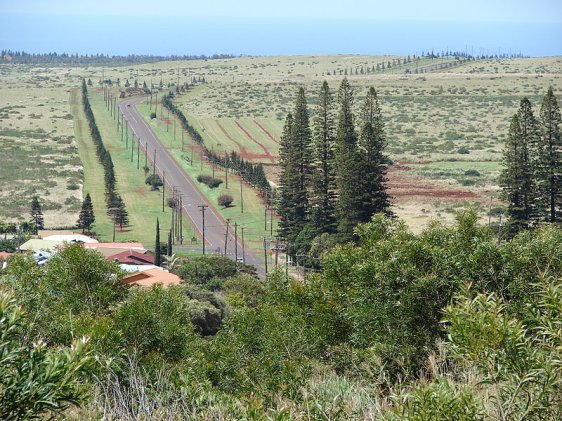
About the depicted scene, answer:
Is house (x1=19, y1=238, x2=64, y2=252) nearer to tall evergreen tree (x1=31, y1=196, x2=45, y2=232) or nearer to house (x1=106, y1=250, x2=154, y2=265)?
house (x1=106, y1=250, x2=154, y2=265)

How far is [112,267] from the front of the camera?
26.9 metres

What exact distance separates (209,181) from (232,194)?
231 inches

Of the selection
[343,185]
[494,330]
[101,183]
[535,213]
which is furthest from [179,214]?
[494,330]

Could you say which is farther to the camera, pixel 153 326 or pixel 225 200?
pixel 225 200

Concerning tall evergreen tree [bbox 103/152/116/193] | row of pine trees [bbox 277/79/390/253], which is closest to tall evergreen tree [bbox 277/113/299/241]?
row of pine trees [bbox 277/79/390/253]

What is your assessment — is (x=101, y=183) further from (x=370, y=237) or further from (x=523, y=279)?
(x=523, y=279)

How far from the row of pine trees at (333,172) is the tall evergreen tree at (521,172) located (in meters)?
7.76

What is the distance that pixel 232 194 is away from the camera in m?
87.7

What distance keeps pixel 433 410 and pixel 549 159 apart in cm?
4685

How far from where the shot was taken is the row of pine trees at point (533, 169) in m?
53.2

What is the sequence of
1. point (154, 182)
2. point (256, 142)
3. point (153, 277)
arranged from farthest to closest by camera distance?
point (256, 142)
point (154, 182)
point (153, 277)

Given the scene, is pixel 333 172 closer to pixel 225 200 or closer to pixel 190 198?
pixel 225 200

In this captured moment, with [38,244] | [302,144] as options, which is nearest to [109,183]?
[38,244]

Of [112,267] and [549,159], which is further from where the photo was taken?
[549,159]
